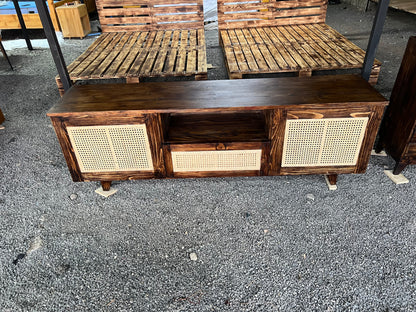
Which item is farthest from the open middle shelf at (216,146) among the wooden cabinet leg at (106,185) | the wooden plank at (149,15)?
the wooden plank at (149,15)

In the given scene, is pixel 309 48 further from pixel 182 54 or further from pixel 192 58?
pixel 182 54

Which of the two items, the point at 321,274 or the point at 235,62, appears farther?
the point at 235,62

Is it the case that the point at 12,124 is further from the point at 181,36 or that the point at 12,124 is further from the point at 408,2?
the point at 408,2

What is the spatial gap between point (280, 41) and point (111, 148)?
2.71 metres

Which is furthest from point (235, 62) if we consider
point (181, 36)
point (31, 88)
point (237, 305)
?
point (31, 88)

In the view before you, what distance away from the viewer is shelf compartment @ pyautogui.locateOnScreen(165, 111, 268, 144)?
2.32 meters

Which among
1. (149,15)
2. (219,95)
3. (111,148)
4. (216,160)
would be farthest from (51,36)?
(149,15)

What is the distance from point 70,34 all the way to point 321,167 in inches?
240

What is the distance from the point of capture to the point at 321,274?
1884mm

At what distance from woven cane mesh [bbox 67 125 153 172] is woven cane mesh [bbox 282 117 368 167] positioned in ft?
3.42

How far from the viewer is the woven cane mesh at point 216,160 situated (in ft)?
7.58

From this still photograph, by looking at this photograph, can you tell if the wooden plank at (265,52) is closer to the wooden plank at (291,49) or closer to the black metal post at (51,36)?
the wooden plank at (291,49)

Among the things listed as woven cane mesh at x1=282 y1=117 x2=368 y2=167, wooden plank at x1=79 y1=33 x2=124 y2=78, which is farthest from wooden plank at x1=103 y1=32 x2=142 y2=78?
woven cane mesh at x1=282 y1=117 x2=368 y2=167

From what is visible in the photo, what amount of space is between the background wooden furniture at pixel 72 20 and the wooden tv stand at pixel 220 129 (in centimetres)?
465
